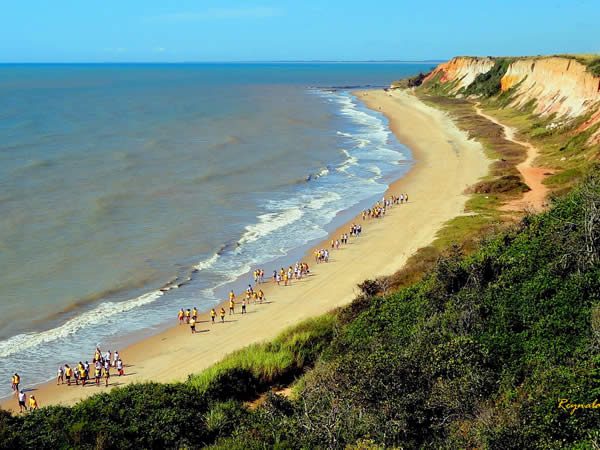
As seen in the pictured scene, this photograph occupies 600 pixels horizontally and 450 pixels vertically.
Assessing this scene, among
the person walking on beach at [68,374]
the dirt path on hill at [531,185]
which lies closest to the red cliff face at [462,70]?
the dirt path on hill at [531,185]

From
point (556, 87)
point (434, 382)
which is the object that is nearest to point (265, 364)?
point (434, 382)

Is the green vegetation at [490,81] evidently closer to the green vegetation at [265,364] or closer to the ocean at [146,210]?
the ocean at [146,210]

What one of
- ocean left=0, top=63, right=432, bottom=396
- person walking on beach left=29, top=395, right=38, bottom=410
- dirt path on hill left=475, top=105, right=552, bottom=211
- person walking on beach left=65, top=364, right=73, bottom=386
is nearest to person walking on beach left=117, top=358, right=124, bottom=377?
person walking on beach left=65, top=364, right=73, bottom=386

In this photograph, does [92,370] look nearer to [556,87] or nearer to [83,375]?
[83,375]

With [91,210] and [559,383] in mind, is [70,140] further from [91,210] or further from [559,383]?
[559,383]

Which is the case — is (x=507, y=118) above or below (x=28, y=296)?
above

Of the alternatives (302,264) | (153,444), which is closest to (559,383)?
(153,444)

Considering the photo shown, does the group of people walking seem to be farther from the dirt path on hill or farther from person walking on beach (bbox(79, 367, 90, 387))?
the dirt path on hill

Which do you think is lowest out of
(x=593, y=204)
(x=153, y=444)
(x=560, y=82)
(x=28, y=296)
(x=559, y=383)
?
(x=28, y=296)
